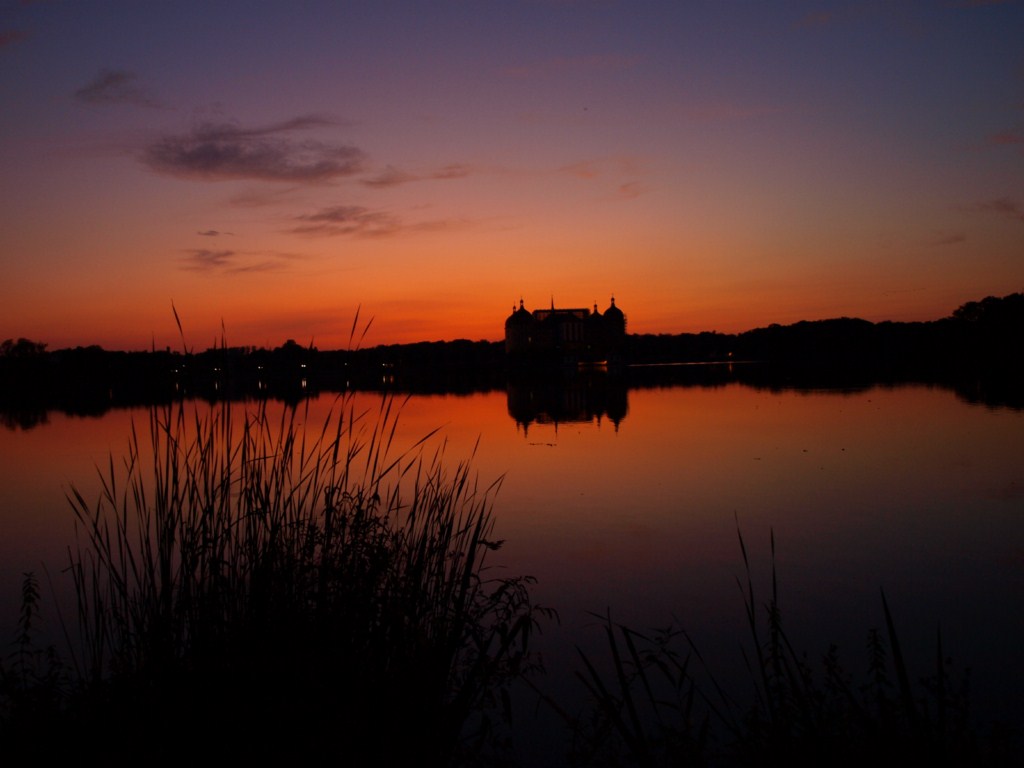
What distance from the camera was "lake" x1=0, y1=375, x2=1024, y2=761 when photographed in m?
6.72

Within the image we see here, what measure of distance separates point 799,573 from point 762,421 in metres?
16.9

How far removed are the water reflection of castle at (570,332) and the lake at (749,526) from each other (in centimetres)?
11791

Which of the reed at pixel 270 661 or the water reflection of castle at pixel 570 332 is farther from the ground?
the water reflection of castle at pixel 570 332

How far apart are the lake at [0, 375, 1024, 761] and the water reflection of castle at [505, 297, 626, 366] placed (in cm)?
11791

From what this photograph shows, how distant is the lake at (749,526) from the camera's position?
6723 mm

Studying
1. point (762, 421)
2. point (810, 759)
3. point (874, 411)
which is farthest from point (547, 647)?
point (874, 411)

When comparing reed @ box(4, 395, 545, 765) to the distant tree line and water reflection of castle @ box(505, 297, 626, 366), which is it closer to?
the distant tree line

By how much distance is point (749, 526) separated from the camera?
10.6m

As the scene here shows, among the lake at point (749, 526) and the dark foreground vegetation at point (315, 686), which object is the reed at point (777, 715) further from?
the lake at point (749, 526)

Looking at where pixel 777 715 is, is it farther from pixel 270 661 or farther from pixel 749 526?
pixel 749 526

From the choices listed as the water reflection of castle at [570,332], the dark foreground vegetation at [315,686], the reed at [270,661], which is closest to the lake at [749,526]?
the dark foreground vegetation at [315,686]

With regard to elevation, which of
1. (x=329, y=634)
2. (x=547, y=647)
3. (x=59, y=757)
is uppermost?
(x=329, y=634)

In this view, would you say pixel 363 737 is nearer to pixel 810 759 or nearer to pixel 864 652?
pixel 810 759

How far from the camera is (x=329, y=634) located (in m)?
4.11
